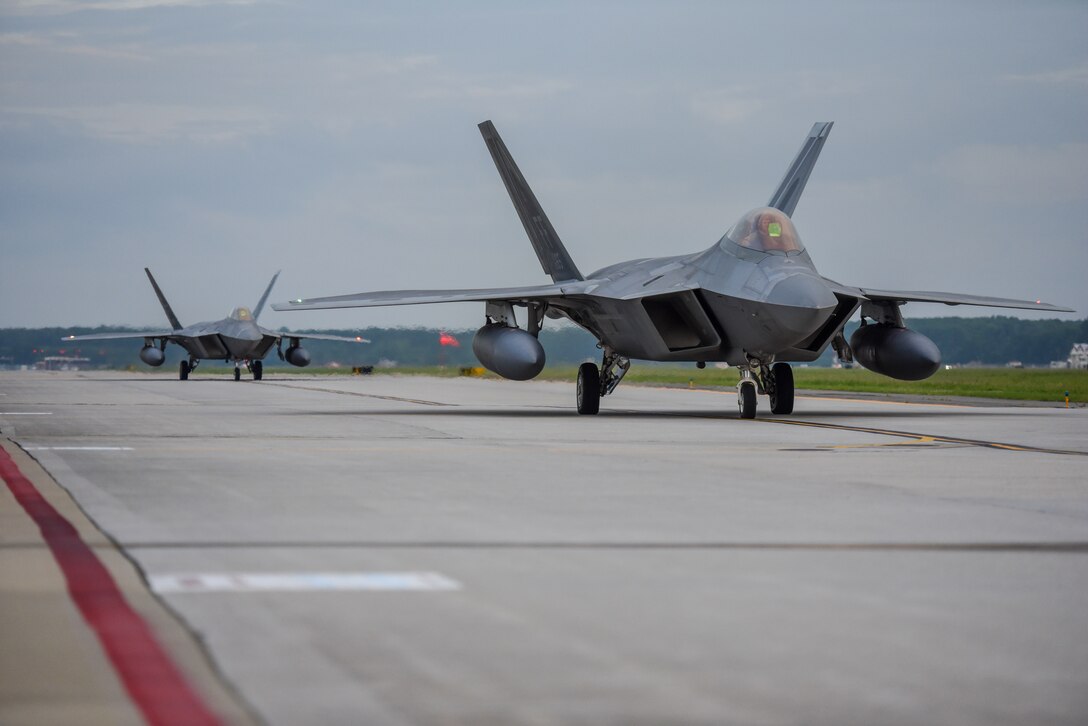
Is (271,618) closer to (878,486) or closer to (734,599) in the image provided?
(734,599)

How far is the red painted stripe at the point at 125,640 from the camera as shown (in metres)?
3.87

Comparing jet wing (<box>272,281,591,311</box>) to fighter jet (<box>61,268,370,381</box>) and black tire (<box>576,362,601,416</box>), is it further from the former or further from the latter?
fighter jet (<box>61,268,370,381</box>)

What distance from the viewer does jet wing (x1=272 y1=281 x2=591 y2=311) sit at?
2369cm

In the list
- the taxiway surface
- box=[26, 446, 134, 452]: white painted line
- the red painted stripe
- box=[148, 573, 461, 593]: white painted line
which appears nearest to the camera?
the red painted stripe

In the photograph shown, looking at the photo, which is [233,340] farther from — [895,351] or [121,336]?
[895,351]

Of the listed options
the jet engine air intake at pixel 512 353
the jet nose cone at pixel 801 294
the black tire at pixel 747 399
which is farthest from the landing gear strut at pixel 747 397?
the jet engine air intake at pixel 512 353

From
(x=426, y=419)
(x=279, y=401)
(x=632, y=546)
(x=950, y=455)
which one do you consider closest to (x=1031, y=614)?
(x=632, y=546)

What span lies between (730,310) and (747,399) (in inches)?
59.0

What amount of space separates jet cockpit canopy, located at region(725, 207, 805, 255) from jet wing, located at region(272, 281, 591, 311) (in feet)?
11.0

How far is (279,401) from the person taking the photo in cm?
3020

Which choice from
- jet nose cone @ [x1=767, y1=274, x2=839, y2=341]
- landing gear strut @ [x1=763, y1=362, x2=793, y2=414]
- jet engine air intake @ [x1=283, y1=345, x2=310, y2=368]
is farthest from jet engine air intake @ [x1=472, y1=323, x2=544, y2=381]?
jet engine air intake @ [x1=283, y1=345, x2=310, y2=368]

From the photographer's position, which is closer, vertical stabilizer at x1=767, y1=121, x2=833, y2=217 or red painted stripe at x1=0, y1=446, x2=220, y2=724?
red painted stripe at x1=0, y1=446, x2=220, y2=724

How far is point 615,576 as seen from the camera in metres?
6.37

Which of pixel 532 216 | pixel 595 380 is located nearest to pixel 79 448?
pixel 595 380
